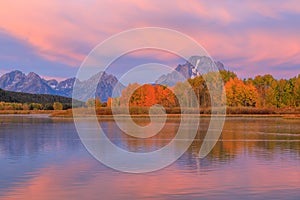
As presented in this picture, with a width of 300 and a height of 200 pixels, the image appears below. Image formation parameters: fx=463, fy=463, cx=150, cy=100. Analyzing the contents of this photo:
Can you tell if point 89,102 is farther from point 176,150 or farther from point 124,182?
point 124,182

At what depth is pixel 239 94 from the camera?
461 ft

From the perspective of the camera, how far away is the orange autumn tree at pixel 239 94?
459ft

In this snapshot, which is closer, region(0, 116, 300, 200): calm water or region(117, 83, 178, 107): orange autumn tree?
region(0, 116, 300, 200): calm water

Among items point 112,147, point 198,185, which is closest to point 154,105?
point 112,147

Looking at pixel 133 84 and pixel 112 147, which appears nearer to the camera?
pixel 112 147

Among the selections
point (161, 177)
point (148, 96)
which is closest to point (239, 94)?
point (148, 96)

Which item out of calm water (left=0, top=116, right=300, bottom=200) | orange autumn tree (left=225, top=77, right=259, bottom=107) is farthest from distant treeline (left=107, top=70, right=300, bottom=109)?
calm water (left=0, top=116, right=300, bottom=200)

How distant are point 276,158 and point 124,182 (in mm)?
12904

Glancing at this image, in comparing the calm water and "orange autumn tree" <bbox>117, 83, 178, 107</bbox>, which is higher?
"orange autumn tree" <bbox>117, 83, 178, 107</bbox>

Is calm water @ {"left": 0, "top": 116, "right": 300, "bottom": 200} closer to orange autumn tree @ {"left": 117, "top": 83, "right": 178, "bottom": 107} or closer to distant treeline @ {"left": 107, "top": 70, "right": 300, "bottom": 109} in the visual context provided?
distant treeline @ {"left": 107, "top": 70, "right": 300, "bottom": 109}

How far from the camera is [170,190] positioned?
66.7 feet

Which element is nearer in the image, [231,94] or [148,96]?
[231,94]

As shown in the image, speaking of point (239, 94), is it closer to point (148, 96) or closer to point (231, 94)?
point (231, 94)

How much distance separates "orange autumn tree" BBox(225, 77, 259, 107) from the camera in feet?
459
